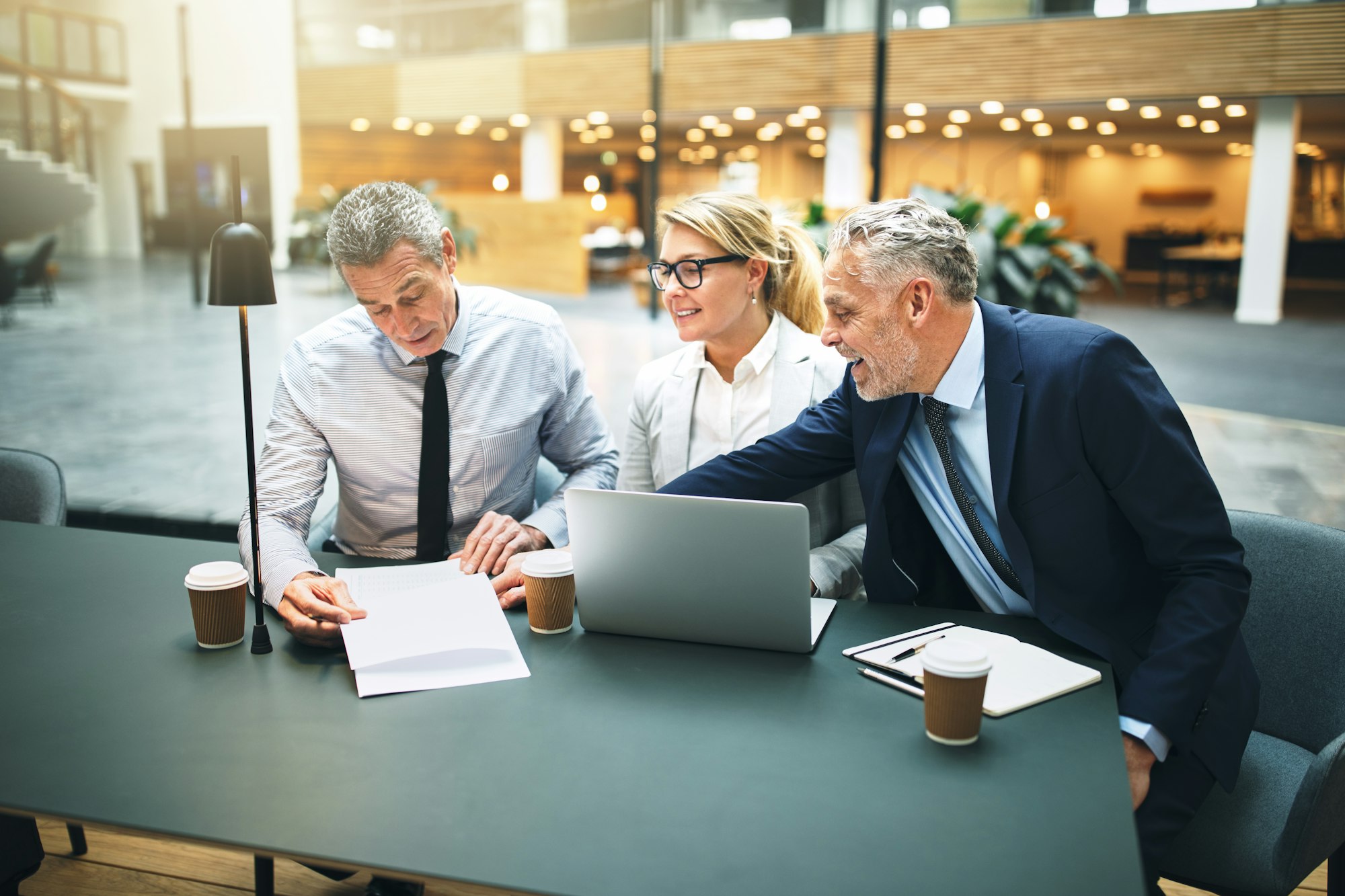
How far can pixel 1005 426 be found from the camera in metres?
1.52

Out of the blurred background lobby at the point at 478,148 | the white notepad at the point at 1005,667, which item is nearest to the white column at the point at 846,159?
the blurred background lobby at the point at 478,148

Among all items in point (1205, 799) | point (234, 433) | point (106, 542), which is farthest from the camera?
point (234, 433)

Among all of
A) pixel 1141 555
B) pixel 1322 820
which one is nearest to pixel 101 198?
pixel 1141 555

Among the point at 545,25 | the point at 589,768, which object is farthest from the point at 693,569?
the point at 545,25

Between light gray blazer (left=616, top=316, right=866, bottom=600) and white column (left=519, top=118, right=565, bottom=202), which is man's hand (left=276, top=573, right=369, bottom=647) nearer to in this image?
light gray blazer (left=616, top=316, right=866, bottom=600)

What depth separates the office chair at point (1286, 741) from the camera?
1380 mm

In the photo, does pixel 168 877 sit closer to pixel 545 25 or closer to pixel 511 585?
pixel 511 585

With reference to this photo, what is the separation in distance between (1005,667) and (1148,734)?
0.70ft

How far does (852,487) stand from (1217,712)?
2.58 ft

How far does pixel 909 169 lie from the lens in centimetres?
1561

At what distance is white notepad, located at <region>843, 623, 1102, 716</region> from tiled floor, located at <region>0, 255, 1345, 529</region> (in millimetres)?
3002

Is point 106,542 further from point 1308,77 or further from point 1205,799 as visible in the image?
point 1308,77

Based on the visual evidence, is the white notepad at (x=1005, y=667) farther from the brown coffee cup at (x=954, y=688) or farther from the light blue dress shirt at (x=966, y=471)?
the light blue dress shirt at (x=966, y=471)

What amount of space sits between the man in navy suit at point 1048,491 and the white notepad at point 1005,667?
0.09m
